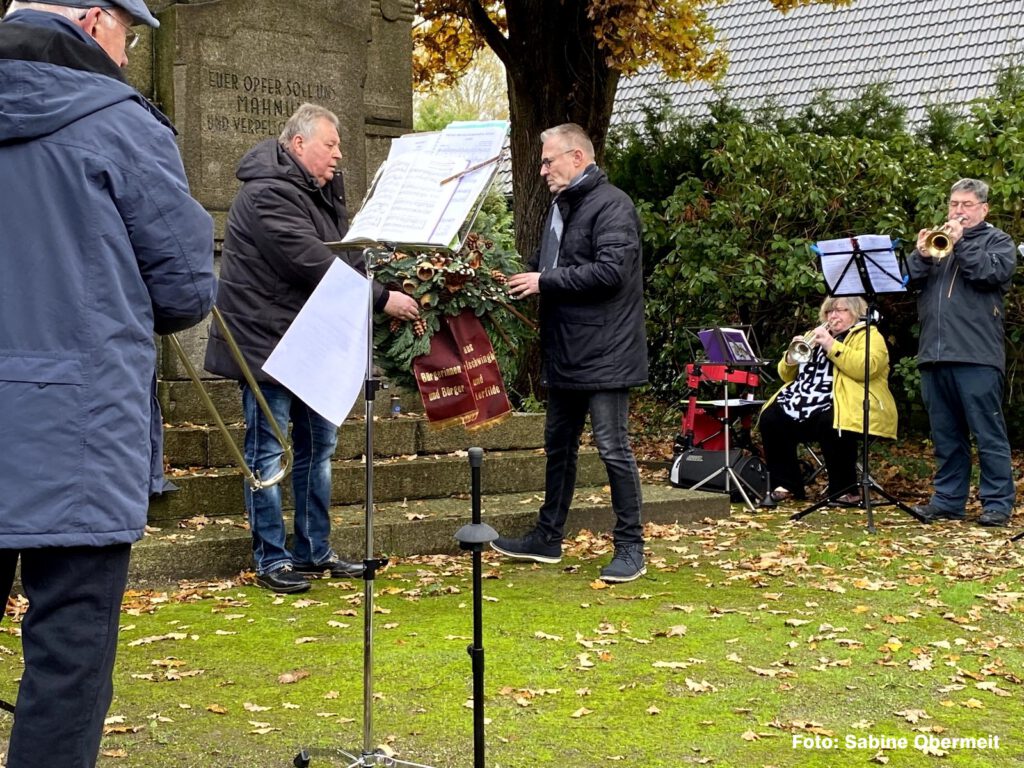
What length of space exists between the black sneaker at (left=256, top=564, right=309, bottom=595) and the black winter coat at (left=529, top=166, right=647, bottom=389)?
1662mm

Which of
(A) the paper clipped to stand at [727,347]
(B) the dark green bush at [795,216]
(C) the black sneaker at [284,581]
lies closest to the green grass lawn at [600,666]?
(C) the black sneaker at [284,581]

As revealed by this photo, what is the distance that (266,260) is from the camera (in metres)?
6.55

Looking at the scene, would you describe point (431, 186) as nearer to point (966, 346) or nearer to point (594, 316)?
point (594, 316)

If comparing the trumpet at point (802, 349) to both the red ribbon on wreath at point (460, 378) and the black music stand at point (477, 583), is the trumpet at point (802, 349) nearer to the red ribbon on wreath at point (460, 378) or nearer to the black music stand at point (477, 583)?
the red ribbon on wreath at point (460, 378)

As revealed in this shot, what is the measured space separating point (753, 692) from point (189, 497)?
11.9ft

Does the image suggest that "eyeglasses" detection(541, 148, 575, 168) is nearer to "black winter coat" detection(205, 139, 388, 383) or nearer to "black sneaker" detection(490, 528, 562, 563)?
"black winter coat" detection(205, 139, 388, 383)

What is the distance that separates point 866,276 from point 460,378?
140 inches

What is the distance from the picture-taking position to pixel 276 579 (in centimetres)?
655

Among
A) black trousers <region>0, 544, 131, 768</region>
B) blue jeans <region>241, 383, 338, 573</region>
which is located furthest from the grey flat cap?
blue jeans <region>241, 383, 338, 573</region>

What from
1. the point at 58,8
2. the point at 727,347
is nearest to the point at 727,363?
the point at 727,347

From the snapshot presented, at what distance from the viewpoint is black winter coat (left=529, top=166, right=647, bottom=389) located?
6840 mm

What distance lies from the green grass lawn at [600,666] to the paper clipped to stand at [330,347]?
3.74ft

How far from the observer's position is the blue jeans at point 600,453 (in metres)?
6.95

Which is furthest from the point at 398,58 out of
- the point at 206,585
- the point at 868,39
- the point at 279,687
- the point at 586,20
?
the point at 868,39
